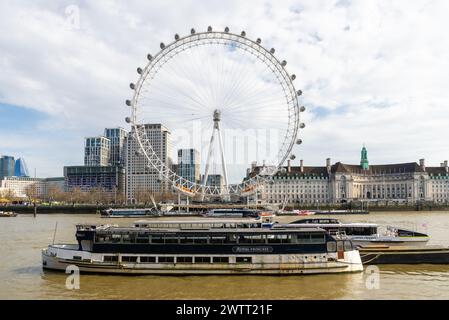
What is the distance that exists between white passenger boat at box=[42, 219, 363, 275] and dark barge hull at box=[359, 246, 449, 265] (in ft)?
9.66

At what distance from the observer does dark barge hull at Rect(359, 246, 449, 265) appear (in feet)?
94.0

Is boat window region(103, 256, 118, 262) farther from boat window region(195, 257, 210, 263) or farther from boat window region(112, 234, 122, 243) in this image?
boat window region(195, 257, 210, 263)

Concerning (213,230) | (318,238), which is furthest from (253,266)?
(318,238)

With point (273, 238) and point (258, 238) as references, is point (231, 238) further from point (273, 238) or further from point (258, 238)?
point (273, 238)

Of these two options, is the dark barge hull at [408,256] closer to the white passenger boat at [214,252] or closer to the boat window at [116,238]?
the white passenger boat at [214,252]

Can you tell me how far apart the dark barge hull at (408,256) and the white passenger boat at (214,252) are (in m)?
2.94

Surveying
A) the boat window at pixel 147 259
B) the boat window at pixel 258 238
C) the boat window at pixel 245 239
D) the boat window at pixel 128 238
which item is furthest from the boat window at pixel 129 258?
the boat window at pixel 258 238


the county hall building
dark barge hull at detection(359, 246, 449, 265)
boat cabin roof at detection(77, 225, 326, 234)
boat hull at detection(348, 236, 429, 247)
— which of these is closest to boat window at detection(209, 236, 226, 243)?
boat cabin roof at detection(77, 225, 326, 234)

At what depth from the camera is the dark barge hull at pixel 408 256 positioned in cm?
2864

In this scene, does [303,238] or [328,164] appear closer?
[303,238]

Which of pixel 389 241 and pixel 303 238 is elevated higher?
pixel 303 238

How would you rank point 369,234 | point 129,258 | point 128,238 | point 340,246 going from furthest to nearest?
point 369,234 → point 128,238 → point 340,246 → point 129,258

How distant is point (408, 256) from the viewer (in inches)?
1131

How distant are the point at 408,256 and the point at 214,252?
500 inches
